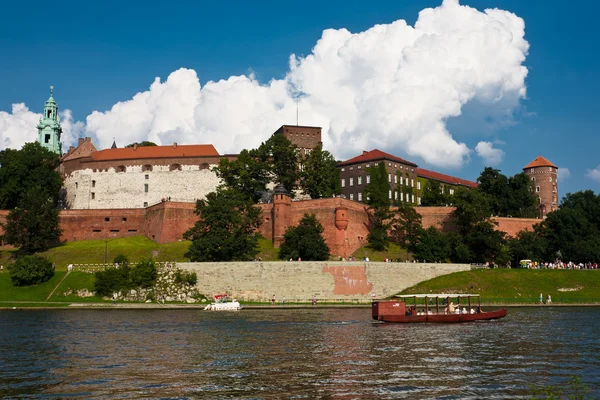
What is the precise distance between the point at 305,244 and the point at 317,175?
1888cm

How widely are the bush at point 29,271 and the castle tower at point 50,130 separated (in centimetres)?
4720

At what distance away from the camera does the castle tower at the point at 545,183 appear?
360ft

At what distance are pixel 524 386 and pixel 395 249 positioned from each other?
52.2 meters

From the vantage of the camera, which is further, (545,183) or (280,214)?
(545,183)

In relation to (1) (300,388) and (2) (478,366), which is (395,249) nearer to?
(2) (478,366)

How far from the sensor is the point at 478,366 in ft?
79.3

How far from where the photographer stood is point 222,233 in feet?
200

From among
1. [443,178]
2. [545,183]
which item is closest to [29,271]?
[443,178]

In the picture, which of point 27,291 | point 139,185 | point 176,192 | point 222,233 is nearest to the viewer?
point 27,291

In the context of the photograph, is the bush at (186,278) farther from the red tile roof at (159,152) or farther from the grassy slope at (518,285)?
the red tile roof at (159,152)

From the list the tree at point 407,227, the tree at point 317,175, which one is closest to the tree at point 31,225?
the tree at point 317,175

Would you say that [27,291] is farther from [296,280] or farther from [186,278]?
[296,280]

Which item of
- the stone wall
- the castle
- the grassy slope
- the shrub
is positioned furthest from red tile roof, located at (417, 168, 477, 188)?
the shrub

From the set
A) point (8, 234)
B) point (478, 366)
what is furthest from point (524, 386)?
point (8, 234)
